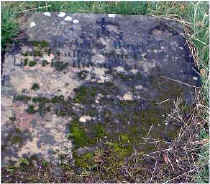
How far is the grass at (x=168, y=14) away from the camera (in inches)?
111

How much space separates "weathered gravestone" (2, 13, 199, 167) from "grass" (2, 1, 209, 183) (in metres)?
0.08

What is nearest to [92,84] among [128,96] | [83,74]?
[83,74]

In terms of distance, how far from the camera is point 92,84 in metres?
2.67

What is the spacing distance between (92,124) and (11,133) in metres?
0.49

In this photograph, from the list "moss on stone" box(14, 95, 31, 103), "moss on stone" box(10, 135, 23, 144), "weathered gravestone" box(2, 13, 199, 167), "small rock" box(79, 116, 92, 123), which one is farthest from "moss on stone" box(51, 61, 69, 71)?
"moss on stone" box(10, 135, 23, 144)

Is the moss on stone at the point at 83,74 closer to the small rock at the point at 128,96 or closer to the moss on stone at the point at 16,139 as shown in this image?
the small rock at the point at 128,96

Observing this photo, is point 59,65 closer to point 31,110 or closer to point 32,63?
point 32,63

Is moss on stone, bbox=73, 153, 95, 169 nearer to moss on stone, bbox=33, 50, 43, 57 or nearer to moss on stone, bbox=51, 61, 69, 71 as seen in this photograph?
moss on stone, bbox=51, 61, 69, 71

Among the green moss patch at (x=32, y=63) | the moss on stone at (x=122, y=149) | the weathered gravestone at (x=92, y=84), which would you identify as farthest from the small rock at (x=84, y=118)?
the green moss patch at (x=32, y=63)

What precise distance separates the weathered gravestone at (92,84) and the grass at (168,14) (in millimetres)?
84

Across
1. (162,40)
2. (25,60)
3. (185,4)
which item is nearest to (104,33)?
(162,40)

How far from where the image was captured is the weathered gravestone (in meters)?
2.43

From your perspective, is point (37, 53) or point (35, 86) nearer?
point (35, 86)

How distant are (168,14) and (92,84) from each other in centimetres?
107
